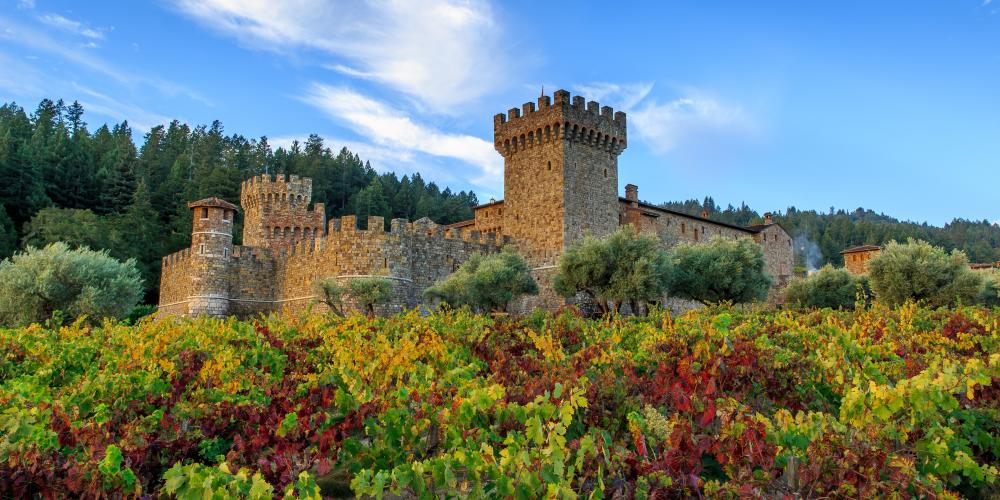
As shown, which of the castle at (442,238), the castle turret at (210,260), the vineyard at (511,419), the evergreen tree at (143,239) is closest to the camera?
the vineyard at (511,419)

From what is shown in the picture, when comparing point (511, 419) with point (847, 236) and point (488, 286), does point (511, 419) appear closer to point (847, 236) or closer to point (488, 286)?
point (488, 286)

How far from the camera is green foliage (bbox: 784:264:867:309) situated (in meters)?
43.3

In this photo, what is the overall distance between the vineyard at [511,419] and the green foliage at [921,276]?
2706 centimetres

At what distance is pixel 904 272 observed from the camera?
35094 mm

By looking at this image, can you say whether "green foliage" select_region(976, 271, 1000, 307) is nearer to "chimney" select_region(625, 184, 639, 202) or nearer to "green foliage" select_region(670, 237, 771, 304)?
"green foliage" select_region(670, 237, 771, 304)

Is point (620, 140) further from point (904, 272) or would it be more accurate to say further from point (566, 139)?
point (904, 272)

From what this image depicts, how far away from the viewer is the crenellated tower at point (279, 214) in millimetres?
43438

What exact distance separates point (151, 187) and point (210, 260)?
38837mm

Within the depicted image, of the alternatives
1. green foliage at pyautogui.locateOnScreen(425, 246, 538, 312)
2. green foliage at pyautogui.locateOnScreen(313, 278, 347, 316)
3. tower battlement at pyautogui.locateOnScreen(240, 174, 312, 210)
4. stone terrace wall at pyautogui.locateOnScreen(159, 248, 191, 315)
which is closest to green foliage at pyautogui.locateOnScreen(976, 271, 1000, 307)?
green foliage at pyautogui.locateOnScreen(425, 246, 538, 312)

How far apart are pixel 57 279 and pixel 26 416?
2714 cm

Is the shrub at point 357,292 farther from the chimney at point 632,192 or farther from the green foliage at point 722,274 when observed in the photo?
the chimney at point 632,192

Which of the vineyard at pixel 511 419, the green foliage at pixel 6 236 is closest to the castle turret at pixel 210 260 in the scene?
the green foliage at pixel 6 236

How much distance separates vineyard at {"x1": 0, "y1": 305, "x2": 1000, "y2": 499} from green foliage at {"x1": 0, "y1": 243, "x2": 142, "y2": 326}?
70.3ft

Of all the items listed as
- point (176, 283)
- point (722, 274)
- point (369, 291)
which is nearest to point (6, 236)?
point (176, 283)
